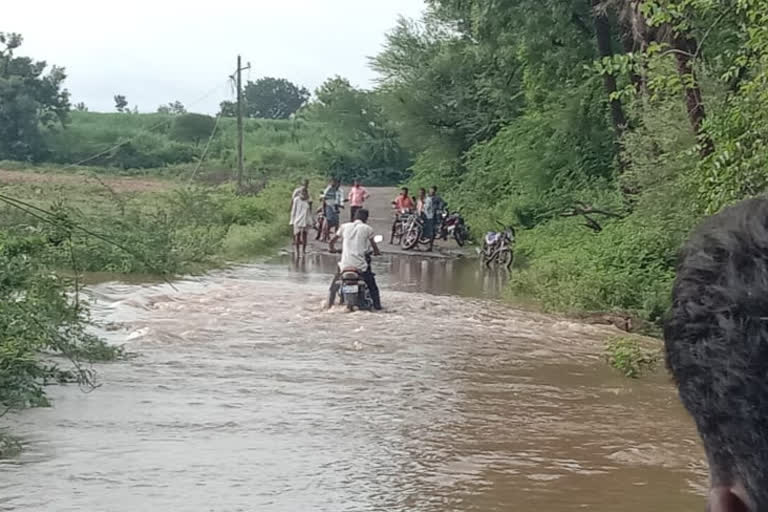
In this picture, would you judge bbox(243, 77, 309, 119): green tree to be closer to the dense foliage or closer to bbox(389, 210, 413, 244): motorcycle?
the dense foliage

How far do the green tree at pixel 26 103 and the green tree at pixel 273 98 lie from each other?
46588 mm

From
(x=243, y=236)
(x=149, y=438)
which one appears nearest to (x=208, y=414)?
(x=149, y=438)

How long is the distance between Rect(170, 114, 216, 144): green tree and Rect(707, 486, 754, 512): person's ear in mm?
74332

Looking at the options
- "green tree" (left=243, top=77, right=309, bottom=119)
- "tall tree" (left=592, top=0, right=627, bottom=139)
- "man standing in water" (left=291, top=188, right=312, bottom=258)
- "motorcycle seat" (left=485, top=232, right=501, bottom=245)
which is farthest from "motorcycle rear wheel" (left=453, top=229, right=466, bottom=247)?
"green tree" (left=243, top=77, right=309, bottom=119)

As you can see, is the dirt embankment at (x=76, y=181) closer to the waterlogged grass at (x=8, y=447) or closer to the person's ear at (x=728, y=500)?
the waterlogged grass at (x=8, y=447)

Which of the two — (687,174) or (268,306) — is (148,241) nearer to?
(268,306)

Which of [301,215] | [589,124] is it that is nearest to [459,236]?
[589,124]

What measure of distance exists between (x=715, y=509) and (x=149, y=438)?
8311mm

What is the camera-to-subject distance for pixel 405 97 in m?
43.2

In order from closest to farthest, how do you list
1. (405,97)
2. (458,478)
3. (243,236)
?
(458,478)
(243,236)
(405,97)

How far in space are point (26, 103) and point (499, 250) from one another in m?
43.5

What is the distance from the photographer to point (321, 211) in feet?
99.2

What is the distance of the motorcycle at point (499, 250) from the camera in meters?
26.5

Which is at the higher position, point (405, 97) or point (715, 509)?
point (405, 97)
